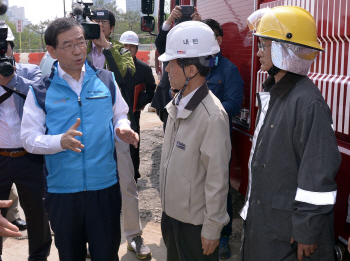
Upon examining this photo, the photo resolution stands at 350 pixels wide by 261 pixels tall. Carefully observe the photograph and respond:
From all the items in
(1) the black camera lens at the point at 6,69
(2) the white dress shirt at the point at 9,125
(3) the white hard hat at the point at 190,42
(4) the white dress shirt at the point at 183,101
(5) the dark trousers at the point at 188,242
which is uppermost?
(3) the white hard hat at the point at 190,42

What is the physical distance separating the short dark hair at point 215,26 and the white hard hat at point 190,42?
4.38 ft

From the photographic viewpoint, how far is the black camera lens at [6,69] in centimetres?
283

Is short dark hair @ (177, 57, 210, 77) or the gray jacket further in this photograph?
short dark hair @ (177, 57, 210, 77)

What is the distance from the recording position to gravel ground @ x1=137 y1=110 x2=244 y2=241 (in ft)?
14.5

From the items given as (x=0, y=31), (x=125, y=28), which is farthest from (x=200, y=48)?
(x=125, y=28)

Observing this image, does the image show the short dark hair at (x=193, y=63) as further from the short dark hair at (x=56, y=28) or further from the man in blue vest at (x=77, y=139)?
→ the short dark hair at (x=56, y=28)

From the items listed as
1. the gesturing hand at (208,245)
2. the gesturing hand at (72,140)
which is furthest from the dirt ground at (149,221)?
the gesturing hand at (72,140)

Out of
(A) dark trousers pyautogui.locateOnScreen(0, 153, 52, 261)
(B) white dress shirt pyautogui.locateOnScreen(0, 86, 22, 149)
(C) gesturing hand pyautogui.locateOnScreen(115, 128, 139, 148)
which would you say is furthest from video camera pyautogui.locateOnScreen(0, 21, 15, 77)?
(C) gesturing hand pyautogui.locateOnScreen(115, 128, 139, 148)

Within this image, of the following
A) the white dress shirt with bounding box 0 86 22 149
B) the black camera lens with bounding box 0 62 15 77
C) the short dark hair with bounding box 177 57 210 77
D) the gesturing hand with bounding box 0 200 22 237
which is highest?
the short dark hair with bounding box 177 57 210 77

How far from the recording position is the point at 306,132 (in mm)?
1770

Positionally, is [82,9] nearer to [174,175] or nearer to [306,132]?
[174,175]

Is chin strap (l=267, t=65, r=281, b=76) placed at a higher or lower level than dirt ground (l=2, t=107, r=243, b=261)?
higher

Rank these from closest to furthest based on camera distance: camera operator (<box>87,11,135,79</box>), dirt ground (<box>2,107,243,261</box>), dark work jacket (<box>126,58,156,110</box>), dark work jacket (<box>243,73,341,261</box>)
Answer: dark work jacket (<box>243,73,341,261</box>) < camera operator (<box>87,11,135,79</box>) < dirt ground (<box>2,107,243,261</box>) < dark work jacket (<box>126,58,156,110</box>)

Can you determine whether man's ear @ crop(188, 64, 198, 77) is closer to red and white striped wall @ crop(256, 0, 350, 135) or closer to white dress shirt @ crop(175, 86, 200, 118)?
white dress shirt @ crop(175, 86, 200, 118)
